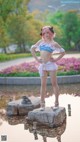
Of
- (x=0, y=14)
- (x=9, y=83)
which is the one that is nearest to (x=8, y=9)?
(x=0, y=14)

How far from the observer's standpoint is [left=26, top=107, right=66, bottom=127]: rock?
952 centimetres

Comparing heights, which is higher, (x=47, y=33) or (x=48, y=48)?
(x=47, y=33)

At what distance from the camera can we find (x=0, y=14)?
2220 cm

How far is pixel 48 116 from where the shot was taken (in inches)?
376

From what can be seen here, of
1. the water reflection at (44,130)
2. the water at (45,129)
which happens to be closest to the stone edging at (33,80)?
the water at (45,129)

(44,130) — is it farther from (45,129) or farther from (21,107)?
(21,107)

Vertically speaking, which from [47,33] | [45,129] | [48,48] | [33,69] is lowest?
[33,69]

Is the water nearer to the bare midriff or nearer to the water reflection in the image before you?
the water reflection

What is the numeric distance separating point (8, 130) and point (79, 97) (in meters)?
3.85

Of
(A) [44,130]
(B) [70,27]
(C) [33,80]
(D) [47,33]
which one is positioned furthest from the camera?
(B) [70,27]

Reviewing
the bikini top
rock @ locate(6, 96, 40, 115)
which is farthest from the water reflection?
the bikini top

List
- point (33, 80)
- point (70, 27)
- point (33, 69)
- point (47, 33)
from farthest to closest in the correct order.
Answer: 1. point (70, 27)
2. point (33, 69)
3. point (33, 80)
4. point (47, 33)

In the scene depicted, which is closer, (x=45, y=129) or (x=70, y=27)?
(x=45, y=129)

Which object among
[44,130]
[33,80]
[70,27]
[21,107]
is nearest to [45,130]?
[44,130]
